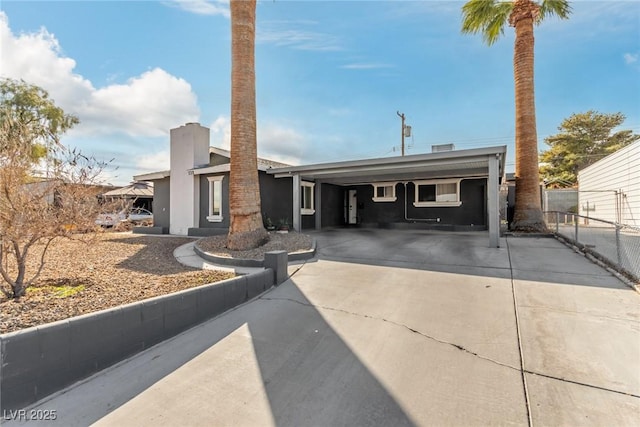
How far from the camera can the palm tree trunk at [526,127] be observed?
35.4 ft

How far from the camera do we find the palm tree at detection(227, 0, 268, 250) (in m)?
8.23

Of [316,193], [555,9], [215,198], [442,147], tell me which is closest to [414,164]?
[442,147]

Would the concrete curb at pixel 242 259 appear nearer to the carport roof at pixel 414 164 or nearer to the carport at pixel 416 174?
the carport roof at pixel 414 164

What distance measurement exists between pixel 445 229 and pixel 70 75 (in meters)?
15.4

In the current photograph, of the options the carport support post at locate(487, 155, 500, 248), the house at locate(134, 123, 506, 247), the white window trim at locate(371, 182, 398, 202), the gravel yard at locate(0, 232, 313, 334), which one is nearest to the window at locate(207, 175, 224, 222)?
the house at locate(134, 123, 506, 247)

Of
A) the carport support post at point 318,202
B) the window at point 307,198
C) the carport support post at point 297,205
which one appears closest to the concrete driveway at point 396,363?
the carport support post at point 297,205

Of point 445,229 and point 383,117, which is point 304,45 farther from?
point 383,117

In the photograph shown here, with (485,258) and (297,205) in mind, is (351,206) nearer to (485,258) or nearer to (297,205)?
(297,205)

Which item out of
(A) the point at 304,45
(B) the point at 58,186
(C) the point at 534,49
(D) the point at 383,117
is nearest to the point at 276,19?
(A) the point at 304,45

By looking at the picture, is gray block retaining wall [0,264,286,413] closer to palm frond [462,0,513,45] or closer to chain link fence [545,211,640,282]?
chain link fence [545,211,640,282]

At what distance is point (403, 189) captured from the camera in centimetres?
1523

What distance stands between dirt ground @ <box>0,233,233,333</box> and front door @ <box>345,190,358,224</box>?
10640 mm

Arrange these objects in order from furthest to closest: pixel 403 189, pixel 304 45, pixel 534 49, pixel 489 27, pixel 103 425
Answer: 1. pixel 403 189
2. pixel 489 27
3. pixel 534 49
4. pixel 304 45
5. pixel 103 425

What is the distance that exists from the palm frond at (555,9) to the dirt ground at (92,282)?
15.1 metres
